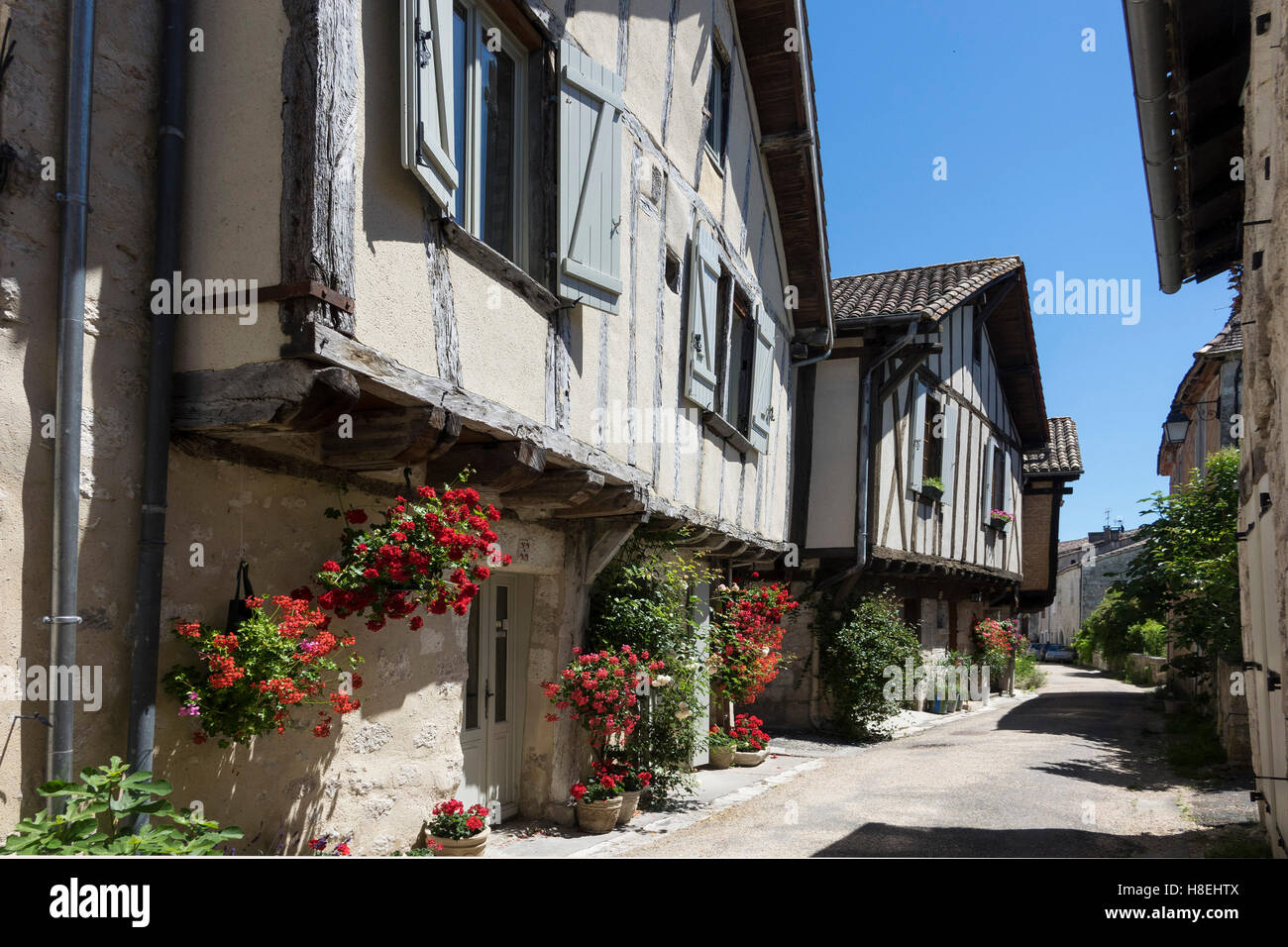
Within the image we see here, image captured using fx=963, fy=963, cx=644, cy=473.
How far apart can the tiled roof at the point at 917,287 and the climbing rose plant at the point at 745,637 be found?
156 inches

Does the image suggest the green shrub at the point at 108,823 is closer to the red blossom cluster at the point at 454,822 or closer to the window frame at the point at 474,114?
the red blossom cluster at the point at 454,822

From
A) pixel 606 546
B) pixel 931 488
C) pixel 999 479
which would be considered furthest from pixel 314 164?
pixel 999 479

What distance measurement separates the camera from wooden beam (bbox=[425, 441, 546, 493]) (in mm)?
4695

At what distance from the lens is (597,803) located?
20.3 feet

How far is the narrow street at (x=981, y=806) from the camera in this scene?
5.82 m

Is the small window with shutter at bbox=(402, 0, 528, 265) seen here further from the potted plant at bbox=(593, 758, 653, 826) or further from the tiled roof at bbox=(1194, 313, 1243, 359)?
the tiled roof at bbox=(1194, 313, 1243, 359)

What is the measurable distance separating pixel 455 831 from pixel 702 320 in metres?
4.40

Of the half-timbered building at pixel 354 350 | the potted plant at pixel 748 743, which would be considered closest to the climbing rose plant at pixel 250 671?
the half-timbered building at pixel 354 350

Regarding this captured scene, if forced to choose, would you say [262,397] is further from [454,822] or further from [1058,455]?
[1058,455]

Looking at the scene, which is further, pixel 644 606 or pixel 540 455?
pixel 644 606

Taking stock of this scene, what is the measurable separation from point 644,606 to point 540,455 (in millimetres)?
2373
